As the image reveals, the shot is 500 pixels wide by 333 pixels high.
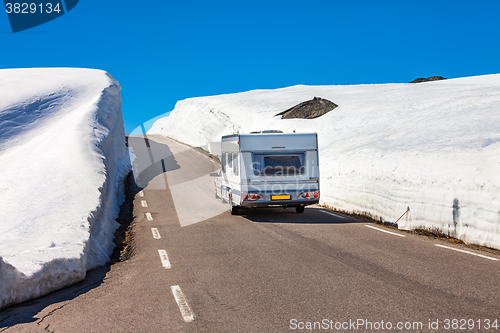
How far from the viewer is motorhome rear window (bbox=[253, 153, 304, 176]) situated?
468 inches

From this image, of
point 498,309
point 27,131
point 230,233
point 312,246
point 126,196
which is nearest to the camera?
point 498,309

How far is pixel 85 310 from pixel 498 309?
5174 millimetres

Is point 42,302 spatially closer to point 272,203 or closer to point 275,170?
point 272,203

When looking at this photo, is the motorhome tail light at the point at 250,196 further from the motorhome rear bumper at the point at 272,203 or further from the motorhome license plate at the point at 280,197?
the motorhome license plate at the point at 280,197

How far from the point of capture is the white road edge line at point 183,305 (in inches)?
176

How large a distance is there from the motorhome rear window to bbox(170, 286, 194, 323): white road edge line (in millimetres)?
6676

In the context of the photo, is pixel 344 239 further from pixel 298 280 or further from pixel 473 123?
pixel 473 123

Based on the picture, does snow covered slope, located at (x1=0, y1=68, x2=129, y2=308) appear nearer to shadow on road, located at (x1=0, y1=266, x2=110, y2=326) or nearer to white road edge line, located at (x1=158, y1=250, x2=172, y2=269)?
shadow on road, located at (x1=0, y1=266, x2=110, y2=326)

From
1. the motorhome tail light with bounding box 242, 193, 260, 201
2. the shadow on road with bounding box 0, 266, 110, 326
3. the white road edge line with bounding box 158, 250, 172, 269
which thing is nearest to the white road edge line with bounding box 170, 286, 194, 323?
the white road edge line with bounding box 158, 250, 172, 269

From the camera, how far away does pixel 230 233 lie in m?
9.67

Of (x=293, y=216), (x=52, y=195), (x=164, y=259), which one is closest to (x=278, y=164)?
(x=293, y=216)

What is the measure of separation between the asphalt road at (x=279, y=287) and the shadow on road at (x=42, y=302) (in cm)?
2

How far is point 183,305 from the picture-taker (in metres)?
4.86

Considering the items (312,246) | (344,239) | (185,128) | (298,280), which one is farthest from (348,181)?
(185,128)
